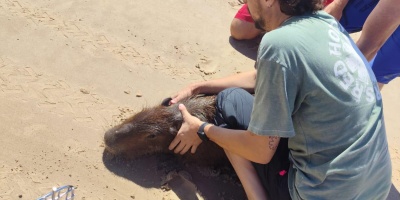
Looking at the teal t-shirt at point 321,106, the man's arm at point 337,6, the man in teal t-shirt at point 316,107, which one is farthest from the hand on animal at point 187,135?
the man's arm at point 337,6

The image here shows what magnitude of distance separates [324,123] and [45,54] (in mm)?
2825

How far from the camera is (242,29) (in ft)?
16.8

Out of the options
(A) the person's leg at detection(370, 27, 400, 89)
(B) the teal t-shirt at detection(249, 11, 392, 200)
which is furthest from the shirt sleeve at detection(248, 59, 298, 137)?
(A) the person's leg at detection(370, 27, 400, 89)

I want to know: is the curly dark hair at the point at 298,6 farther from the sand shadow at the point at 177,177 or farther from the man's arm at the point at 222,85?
the sand shadow at the point at 177,177

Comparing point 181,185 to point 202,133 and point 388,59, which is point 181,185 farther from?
point 388,59

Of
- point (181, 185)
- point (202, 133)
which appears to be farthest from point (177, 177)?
Result: point (202, 133)

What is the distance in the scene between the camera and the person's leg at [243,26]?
509 cm

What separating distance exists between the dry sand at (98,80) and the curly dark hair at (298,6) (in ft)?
5.54

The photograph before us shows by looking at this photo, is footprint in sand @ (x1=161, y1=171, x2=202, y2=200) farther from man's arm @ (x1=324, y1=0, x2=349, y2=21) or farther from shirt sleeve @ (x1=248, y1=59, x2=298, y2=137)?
man's arm @ (x1=324, y1=0, x2=349, y2=21)

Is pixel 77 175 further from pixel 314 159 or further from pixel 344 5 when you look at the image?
pixel 344 5

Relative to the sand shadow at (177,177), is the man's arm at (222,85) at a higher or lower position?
higher

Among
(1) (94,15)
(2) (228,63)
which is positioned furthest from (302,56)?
(1) (94,15)

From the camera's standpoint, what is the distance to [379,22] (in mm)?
3172

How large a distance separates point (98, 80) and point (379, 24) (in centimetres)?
231
